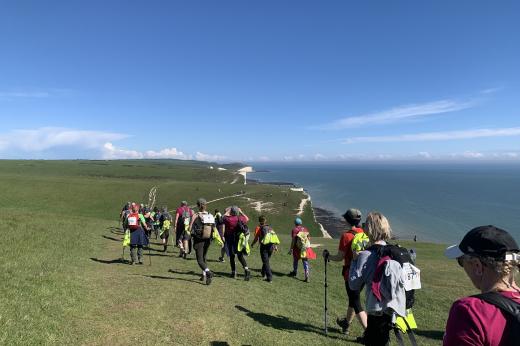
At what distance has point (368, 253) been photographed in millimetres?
6812

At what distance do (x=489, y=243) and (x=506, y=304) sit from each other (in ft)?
1.86

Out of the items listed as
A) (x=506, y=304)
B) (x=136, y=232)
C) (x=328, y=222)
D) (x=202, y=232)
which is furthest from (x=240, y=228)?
(x=328, y=222)

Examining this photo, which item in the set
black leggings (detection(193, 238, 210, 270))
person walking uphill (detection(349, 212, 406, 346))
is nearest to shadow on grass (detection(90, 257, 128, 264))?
black leggings (detection(193, 238, 210, 270))

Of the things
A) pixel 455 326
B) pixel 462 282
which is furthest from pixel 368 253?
pixel 462 282

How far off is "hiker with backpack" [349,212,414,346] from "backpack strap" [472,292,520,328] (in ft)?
9.44

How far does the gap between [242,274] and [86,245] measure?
33.0 feet

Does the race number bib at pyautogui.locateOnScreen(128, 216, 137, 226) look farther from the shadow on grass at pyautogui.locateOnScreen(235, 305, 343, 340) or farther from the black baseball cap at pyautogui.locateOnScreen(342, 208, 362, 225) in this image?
the black baseball cap at pyautogui.locateOnScreen(342, 208, 362, 225)

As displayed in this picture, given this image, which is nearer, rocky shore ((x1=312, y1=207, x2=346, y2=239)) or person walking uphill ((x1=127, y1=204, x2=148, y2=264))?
person walking uphill ((x1=127, y1=204, x2=148, y2=264))

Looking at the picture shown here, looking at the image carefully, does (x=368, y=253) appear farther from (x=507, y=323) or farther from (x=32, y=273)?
(x=32, y=273)

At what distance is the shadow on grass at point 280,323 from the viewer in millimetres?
10016

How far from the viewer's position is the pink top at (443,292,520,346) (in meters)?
2.90

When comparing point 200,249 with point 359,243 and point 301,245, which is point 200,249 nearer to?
point 301,245

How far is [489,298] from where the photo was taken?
3.01 m

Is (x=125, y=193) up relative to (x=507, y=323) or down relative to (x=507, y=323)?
down
